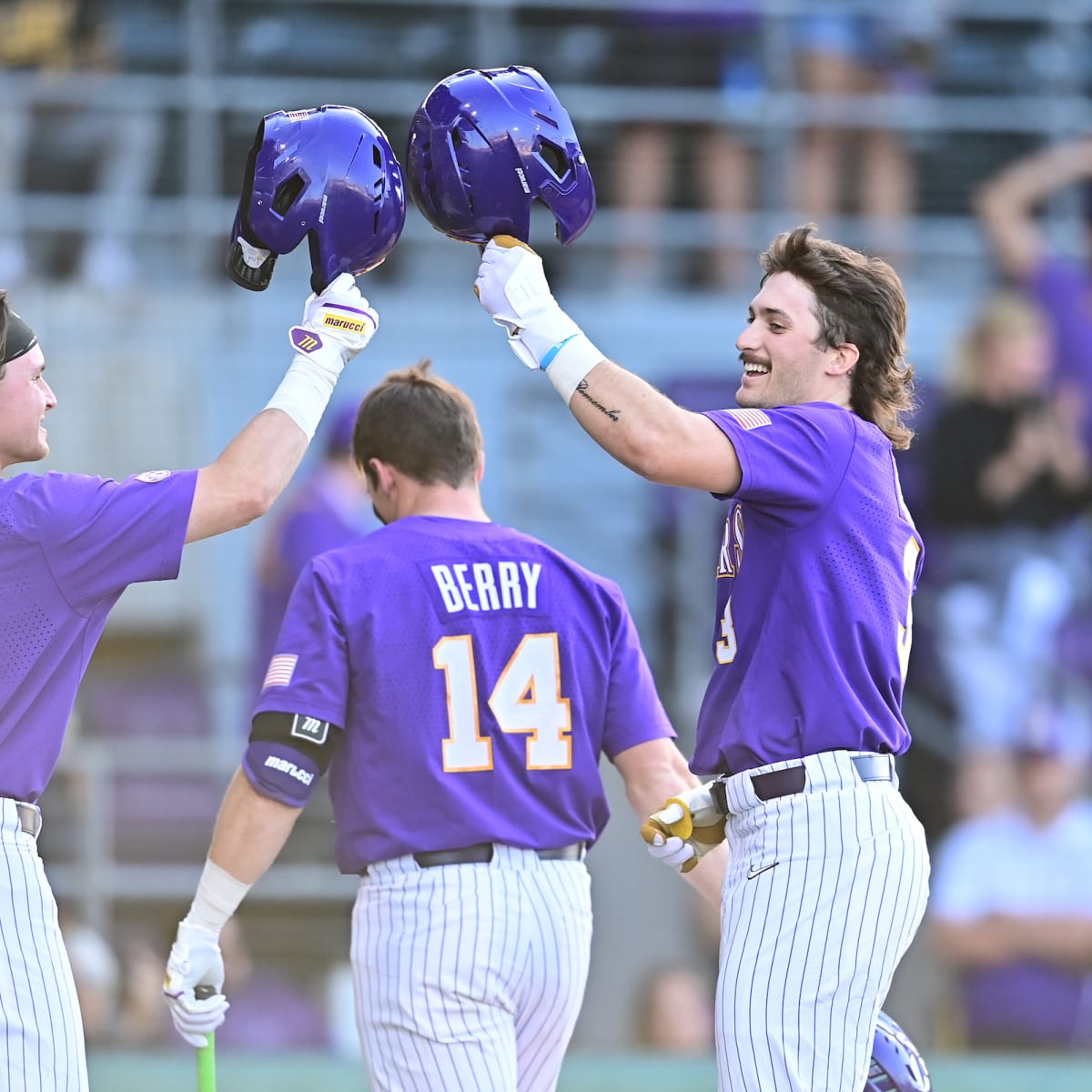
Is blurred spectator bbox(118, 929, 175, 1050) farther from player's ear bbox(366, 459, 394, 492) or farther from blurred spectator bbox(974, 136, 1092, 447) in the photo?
blurred spectator bbox(974, 136, 1092, 447)

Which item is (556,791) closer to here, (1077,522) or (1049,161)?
(1077,522)

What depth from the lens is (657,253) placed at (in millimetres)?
10273

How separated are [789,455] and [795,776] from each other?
2.00 feet

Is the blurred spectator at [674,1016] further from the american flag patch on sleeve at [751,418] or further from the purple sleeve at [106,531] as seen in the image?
the purple sleeve at [106,531]

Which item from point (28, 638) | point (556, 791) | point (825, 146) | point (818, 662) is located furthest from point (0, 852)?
point (825, 146)

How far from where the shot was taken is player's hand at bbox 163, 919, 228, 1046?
430 cm

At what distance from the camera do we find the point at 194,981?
4.31 metres

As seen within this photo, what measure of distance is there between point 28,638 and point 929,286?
24.6 ft

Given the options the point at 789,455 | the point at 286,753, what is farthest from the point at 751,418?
the point at 286,753

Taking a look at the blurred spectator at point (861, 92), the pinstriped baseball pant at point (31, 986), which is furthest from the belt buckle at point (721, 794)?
the blurred spectator at point (861, 92)

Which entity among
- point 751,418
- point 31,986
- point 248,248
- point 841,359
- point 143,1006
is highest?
point 248,248

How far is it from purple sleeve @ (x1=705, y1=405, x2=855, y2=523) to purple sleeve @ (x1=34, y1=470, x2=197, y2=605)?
1.05 metres

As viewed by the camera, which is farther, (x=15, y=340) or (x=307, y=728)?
(x=307, y=728)

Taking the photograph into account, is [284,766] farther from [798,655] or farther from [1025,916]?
[1025,916]
